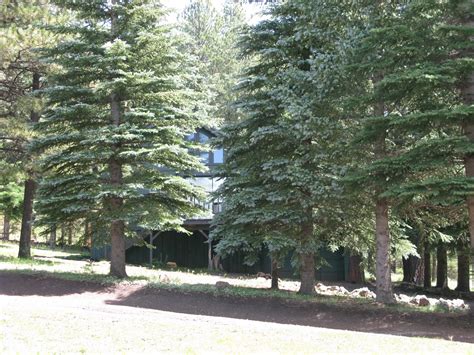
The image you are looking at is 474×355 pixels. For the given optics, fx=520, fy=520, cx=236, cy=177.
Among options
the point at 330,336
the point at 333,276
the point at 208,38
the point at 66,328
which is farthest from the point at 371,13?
the point at 208,38

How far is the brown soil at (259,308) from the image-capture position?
1012 centimetres

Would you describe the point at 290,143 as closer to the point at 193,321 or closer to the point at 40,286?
the point at 193,321

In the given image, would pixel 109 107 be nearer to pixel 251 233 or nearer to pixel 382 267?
pixel 251 233

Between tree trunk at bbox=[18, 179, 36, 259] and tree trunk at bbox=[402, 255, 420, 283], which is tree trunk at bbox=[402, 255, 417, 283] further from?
tree trunk at bbox=[18, 179, 36, 259]

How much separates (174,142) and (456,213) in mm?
7404

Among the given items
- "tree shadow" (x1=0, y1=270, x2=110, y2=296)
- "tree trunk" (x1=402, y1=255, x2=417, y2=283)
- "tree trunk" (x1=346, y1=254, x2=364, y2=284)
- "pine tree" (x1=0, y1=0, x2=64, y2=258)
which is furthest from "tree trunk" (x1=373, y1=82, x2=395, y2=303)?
"tree trunk" (x1=402, y1=255, x2=417, y2=283)

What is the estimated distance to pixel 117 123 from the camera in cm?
1448

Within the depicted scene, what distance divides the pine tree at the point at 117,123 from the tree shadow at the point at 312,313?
7.80 ft

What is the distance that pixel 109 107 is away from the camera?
1581cm

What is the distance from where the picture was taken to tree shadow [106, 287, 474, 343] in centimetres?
998

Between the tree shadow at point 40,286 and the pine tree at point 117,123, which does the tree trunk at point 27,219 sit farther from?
the tree shadow at point 40,286

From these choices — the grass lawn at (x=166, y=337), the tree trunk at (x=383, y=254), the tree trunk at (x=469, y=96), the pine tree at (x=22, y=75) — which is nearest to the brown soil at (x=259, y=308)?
the tree trunk at (x=383, y=254)

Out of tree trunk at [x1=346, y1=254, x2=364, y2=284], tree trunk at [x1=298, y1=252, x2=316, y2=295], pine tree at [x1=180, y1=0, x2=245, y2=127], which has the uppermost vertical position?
pine tree at [x1=180, y1=0, x2=245, y2=127]

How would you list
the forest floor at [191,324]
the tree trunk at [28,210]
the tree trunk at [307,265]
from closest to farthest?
the forest floor at [191,324]
the tree trunk at [307,265]
the tree trunk at [28,210]
